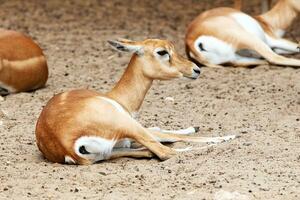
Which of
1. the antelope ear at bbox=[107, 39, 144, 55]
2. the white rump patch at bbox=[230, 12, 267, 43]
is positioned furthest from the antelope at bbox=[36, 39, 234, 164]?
the white rump patch at bbox=[230, 12, 267, 43]

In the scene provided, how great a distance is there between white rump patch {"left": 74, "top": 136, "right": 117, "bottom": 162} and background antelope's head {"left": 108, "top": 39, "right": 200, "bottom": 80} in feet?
2.28

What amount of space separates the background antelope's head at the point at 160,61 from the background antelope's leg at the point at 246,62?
8.67 feet

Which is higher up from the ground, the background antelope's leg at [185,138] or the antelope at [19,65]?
the background antelope's leg at [185,138]

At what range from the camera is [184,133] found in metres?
5.94

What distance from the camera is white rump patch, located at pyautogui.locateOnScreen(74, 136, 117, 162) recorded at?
512 cm

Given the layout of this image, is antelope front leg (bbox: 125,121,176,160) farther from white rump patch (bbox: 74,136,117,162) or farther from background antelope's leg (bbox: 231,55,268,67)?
background antelope's leg (bbox: 231,55,268,67)

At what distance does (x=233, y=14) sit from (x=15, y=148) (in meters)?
3.56

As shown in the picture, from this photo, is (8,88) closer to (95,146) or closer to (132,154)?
(132,154)

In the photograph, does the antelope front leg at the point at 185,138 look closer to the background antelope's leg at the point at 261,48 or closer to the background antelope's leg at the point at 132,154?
the background antelope's leg at the point at 132,154

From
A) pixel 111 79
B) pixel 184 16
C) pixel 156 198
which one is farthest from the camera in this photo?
pixel 184 16

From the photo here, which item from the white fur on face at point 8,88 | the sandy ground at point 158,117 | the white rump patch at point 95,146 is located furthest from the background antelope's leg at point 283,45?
the white rump patch at point 95,146

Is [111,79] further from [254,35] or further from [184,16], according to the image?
[184,16]

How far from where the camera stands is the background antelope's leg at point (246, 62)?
328 inches

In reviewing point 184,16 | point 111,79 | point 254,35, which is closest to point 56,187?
point 111,79
